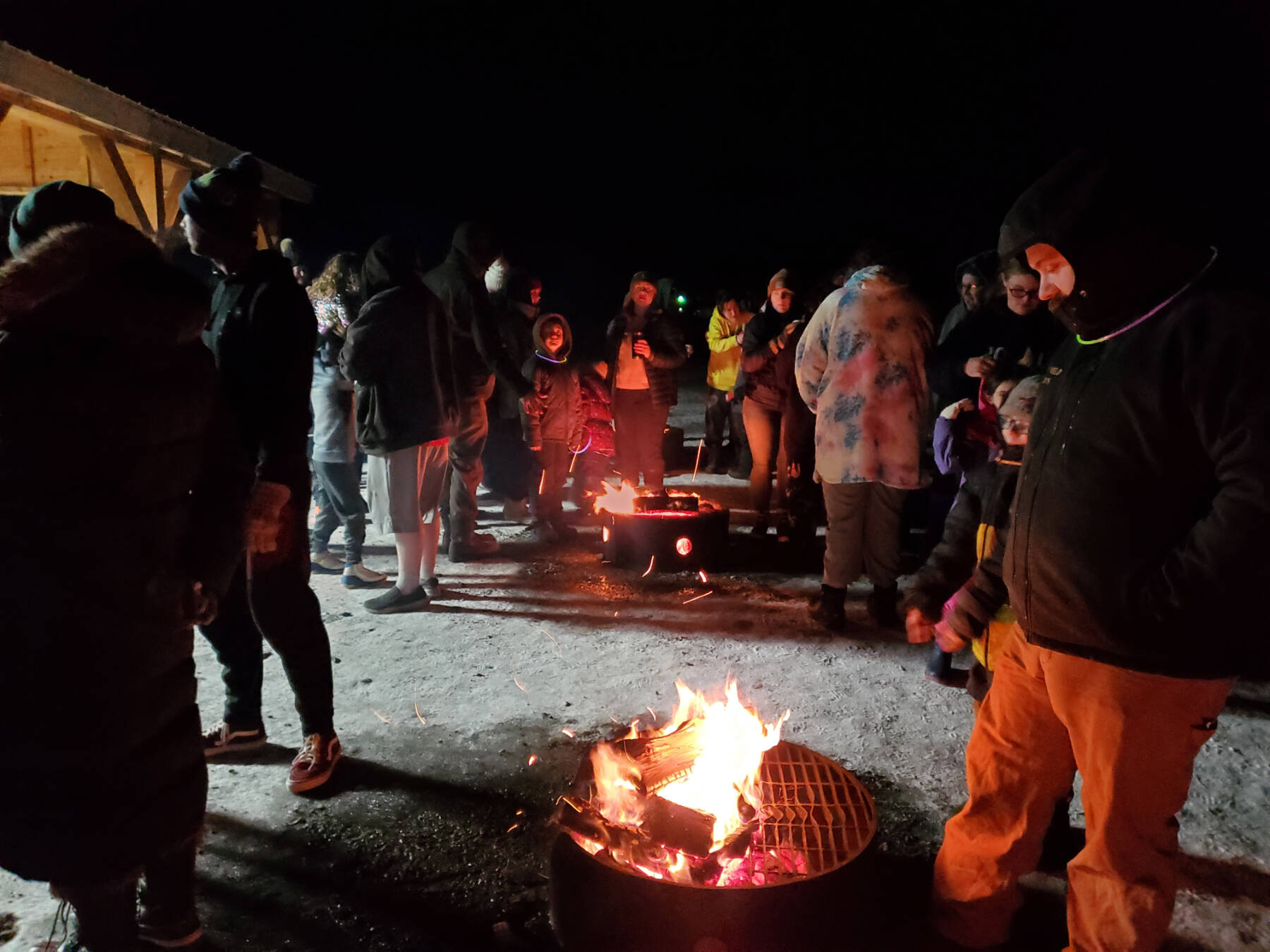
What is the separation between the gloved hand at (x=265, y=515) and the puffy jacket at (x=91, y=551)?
2.60ft

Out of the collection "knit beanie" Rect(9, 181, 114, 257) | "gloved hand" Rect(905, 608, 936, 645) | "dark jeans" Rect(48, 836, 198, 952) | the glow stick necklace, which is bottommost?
"dark jeans" Rect(48, 836, 198, 952)

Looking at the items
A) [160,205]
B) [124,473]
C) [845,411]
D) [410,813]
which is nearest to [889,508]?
[845,411]

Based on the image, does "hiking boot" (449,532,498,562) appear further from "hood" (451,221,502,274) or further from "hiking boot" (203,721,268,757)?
"hiking boot" (203,721,268,757)

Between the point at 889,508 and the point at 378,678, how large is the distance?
3.18m

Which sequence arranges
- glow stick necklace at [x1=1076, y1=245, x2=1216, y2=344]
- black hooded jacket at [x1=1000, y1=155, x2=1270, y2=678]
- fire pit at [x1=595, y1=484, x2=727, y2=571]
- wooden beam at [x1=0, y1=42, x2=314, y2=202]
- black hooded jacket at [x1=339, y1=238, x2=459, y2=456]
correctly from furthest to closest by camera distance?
fire pit at [x1=595, y1=484, x2=727, y2=571] → wooden beam at [x1=0, y1=42, x2=314, y2=202] → black hooded jacket at [x1=339, y1=238, x2=459, y2=456] → glow stick necklace at [x1=1076, y1=245, x2=1216, y2=344] → black hooded jacket at [x1=1000, y1=155, x2=1270, y2=678]

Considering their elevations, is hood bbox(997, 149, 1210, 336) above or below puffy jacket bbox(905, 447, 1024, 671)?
above

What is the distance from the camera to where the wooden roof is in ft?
18.4

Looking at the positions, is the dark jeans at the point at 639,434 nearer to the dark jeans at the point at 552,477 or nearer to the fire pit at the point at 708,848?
the dark jeans at the point at 552,477

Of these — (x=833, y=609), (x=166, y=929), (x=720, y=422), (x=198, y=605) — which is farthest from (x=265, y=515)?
(x=720, y=422)

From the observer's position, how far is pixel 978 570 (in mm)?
2574

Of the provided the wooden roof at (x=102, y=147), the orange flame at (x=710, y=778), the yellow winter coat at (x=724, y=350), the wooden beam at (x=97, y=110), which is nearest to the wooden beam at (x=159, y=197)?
the wooden roof at (x=102, y=147)

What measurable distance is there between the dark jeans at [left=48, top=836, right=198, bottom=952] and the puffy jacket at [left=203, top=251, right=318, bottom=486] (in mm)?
1315

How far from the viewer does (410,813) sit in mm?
3072

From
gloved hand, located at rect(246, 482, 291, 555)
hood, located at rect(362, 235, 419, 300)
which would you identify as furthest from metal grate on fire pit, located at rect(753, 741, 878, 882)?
hood, located at rect(362, 235, 419, 300)
